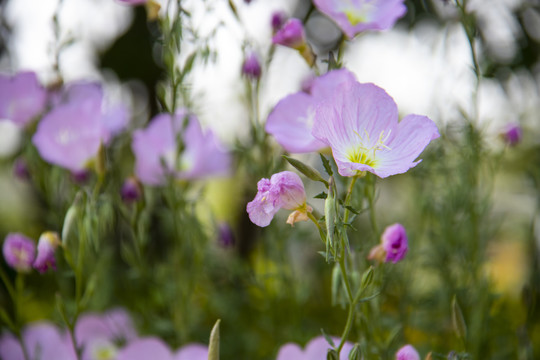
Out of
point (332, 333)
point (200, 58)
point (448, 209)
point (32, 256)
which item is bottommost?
point (332, 333)

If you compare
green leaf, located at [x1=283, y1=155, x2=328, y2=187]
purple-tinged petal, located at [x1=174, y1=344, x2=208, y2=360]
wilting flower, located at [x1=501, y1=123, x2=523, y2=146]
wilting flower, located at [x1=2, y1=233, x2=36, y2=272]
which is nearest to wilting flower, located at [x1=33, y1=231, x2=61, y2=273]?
wilting flower, located at [x1=2, y1=233, x2=36, y2=272]

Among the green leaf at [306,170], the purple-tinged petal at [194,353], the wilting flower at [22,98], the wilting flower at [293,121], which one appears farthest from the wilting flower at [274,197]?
the wilting flower at [22,98]

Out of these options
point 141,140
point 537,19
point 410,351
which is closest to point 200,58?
point 141,140

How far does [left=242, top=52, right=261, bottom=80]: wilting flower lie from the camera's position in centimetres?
73

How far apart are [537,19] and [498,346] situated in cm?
Result: 89

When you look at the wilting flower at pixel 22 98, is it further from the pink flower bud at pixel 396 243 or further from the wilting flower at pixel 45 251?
the pink flower bud at pixel 396 243

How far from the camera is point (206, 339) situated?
2.84ft

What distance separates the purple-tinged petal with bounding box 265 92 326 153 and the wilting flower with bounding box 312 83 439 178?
103 millimetres

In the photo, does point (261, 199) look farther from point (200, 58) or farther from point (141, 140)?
point (141, 140)

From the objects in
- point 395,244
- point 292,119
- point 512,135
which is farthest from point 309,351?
point 512,135

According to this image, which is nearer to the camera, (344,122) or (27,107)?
(344,122)

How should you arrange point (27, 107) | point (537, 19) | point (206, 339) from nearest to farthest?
point (27, 107) → point (206, 339) → point (537, 19)

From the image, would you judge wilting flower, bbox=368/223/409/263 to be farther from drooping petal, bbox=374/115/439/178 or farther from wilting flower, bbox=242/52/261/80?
wilting flower, bbox=242/52/261/80

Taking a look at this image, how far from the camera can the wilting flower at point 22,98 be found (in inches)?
28.8
